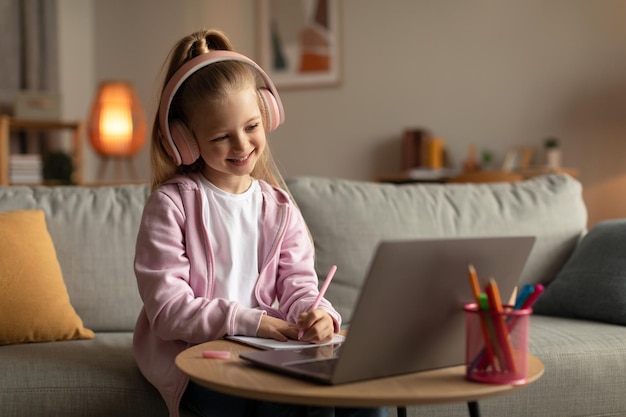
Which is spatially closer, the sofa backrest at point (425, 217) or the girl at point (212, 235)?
the girl at point (212, 235)

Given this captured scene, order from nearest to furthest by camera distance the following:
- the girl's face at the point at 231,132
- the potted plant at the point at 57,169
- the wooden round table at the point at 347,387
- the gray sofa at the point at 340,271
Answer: the wooden round table at the point at 347,387
the girl's face at the point at 231,132
the gray sofa at the point at 340,271
the potted plant at the point at 57,169

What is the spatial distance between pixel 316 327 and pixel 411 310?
0.27m

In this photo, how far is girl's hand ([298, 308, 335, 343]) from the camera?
1.38 metres

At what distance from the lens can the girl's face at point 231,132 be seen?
1.54 m

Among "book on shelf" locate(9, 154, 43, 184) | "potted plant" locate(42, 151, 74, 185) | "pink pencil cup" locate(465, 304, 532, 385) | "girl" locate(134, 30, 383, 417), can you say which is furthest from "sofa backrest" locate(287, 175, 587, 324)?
"book on shelf" locate(9, 154, 43, 184)

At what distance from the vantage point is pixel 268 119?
170 cm

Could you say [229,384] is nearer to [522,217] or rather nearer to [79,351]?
[79,351]

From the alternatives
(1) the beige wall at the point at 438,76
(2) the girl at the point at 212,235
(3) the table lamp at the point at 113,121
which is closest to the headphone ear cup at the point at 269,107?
(2) the girl at the point at 212,235

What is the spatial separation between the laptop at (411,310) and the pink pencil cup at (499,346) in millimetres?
59

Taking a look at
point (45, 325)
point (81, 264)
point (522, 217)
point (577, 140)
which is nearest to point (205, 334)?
point (45, 325)

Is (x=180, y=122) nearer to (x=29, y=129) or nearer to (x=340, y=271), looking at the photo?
(x=340, y=271)

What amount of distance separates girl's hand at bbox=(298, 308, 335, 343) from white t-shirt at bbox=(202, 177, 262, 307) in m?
0.24

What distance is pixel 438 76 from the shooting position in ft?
16.2

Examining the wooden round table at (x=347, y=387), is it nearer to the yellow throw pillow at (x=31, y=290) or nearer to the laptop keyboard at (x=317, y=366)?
the laptop keyboard at (x=317, y=366)
